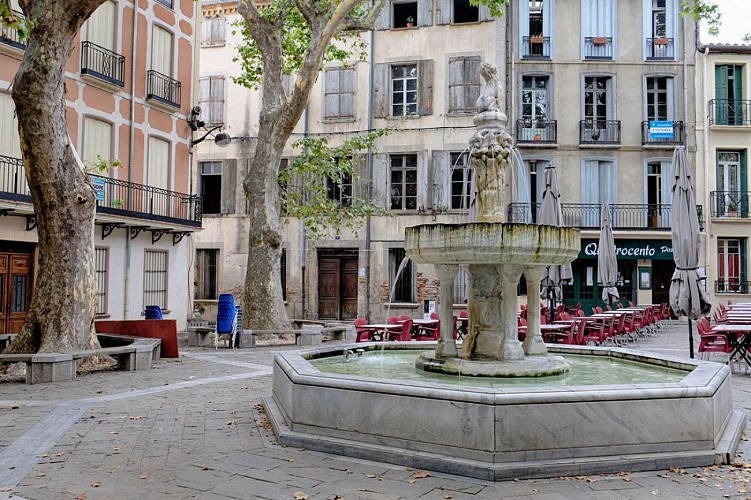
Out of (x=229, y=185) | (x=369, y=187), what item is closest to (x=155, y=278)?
(x=229, y=185)

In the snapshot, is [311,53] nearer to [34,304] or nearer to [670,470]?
[34,304]

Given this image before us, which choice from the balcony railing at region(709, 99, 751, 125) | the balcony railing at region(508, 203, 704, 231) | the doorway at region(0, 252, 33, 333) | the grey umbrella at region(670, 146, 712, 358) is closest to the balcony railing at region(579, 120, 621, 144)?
the balcony railing at region(508, 203, 704, 231)

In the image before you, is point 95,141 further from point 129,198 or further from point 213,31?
point 213,31

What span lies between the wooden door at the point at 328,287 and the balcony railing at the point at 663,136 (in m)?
13.6

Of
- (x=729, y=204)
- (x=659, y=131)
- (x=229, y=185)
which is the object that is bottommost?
(x=729, y=204)

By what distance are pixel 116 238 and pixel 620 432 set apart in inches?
675

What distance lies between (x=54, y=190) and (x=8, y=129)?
598 cm

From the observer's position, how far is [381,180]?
28.0 metres

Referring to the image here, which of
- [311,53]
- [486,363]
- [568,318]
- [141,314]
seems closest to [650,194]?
[568,318]

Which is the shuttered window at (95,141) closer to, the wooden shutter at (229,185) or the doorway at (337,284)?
the wooden shutter at (229,185)

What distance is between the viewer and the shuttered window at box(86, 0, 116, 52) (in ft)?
61.9

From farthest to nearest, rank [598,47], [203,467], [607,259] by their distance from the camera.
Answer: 1. [598,47]
2. [607,259]
3. [203,467]

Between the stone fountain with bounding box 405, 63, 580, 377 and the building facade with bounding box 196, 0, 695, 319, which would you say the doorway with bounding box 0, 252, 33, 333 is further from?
the stone fountain with bounding box 405, 63, 580, 377

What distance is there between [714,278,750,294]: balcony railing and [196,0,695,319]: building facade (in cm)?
199
